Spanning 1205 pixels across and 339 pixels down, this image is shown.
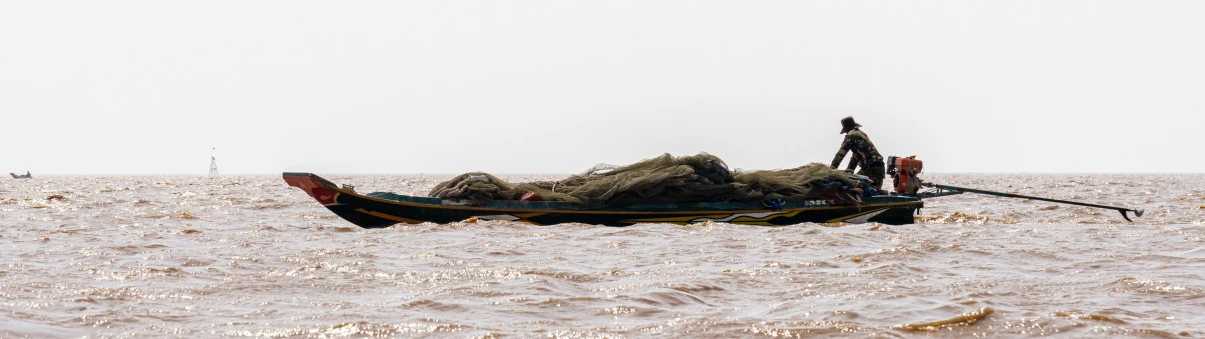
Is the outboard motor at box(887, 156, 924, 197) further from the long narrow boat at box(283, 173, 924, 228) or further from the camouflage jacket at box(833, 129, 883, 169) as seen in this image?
the long narrow boat at box(283, 173, 924, 228)

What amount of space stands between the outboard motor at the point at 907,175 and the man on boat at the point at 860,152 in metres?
0.25

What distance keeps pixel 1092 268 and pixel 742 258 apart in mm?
2719

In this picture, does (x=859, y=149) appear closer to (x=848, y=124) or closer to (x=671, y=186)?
(x=848, y=124)

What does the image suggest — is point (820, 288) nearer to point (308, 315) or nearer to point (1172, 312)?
point (1172, 312)

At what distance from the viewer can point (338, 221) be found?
1399 centimetres

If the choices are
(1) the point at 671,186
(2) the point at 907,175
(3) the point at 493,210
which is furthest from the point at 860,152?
(3) the point at 493,210

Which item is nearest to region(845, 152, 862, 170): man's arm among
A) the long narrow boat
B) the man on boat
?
the man on boat

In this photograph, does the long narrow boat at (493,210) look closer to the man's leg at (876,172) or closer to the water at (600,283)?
the water at (600,283)

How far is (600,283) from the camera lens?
662 centimetres

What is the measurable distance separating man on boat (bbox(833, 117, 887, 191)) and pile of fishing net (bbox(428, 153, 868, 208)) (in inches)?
35.5

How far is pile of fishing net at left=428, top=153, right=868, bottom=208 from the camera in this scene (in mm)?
12445

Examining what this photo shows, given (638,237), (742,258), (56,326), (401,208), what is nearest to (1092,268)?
(742,258)

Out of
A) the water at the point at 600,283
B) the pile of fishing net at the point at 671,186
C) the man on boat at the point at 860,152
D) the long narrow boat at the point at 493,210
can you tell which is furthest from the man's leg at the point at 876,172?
the water at the point at 600,283

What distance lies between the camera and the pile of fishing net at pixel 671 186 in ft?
40.8
